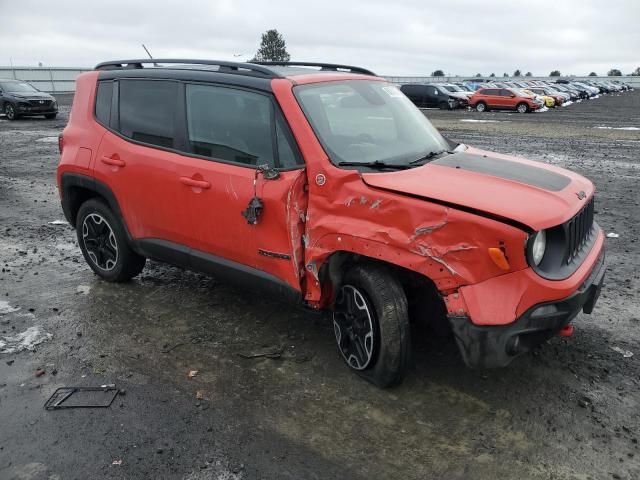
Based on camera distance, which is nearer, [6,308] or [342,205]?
[342,205]

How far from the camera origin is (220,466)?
9.61 ft

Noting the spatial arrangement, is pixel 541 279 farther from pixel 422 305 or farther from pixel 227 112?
pixel 227 112

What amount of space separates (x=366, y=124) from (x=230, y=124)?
102 centimetres

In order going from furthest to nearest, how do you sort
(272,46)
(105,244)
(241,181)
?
(272,46) < (105,244) < (241,181)

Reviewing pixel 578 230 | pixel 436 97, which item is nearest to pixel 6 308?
pixel 578 230

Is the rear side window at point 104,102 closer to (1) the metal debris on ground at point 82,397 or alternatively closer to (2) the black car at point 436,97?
(1) the metal debris on ground at point 82,397

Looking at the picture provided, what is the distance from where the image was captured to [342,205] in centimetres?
346

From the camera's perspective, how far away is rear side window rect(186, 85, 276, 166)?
12.8ft

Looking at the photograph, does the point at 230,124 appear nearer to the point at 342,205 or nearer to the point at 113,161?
the point at 342,205

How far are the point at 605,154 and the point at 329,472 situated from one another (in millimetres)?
13662

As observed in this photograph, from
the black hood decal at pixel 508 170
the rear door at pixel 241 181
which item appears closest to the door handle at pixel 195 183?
the rear door at pixel 241 181

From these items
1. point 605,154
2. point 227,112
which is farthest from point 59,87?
point 227,112

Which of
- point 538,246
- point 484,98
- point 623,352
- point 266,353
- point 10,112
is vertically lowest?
point 10,112

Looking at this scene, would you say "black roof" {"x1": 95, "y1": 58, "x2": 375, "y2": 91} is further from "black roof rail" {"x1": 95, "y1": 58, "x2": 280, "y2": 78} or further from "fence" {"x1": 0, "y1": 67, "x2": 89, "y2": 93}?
"fence" {"x1": 0, "y1": 67, "x2": 89, "y2": 93}
